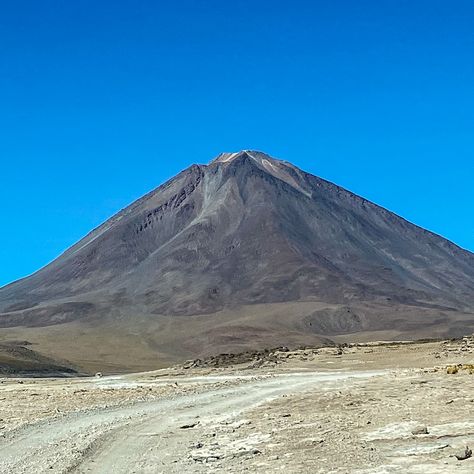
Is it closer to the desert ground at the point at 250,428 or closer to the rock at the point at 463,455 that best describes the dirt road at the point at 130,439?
the desert ground at the point at 250,428

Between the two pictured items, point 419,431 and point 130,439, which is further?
point 130,439

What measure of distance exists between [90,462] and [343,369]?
2681 centimetres

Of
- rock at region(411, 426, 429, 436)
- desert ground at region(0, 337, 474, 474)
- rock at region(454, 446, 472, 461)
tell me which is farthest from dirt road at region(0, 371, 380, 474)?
rock at region(454, 446, 472, 461)

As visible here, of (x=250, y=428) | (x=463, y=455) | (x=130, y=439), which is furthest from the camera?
(x=250, y=428)

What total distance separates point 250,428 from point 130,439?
106 inches

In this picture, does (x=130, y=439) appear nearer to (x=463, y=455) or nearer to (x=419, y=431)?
(x=419, y=431)

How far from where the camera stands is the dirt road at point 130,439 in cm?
1398

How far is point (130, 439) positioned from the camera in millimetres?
16938

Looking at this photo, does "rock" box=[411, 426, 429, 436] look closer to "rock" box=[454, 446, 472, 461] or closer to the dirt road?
"rock" box=[454, 446, 472, 461]

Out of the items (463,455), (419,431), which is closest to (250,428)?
(419,431)

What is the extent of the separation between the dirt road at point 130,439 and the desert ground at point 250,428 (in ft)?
0.09

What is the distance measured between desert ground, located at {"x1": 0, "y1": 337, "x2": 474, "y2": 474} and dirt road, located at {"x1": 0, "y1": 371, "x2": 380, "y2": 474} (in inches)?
1.1

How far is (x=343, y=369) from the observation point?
1567 inches

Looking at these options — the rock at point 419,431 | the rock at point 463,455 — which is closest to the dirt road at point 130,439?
the rock at point 419,431
